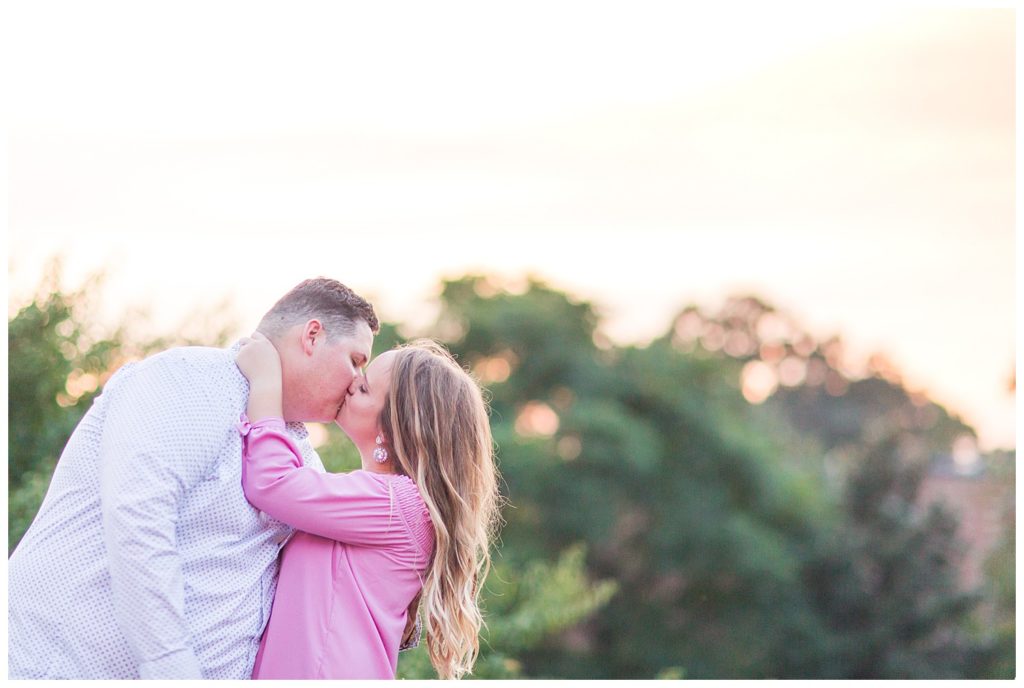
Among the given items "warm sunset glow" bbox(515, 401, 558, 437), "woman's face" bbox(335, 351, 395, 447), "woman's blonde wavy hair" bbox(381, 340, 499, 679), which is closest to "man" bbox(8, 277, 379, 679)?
"woman's face" bbox(335, 351, 395, 447)

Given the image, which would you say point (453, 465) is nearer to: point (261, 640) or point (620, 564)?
point (261, 640)

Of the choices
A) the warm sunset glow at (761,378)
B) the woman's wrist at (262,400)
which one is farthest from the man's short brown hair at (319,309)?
the warm sunset glow at (761,378)

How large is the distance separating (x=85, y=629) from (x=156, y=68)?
6349 millimetres

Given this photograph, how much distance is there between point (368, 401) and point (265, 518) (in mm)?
443

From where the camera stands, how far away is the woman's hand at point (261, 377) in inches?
110

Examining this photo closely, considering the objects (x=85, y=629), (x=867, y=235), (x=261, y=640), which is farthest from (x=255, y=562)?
(x=867, y=235)

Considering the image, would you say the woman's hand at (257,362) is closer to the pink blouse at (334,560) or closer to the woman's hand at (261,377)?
the woman's hand at (261,377)

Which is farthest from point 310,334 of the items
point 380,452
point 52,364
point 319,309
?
point 52,364

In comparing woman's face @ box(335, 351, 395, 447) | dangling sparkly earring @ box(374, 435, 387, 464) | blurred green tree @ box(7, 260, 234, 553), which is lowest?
blurred green tree @ box(7, 260, 234, 553)

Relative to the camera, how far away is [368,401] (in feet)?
10.0

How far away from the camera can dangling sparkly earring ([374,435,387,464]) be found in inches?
123

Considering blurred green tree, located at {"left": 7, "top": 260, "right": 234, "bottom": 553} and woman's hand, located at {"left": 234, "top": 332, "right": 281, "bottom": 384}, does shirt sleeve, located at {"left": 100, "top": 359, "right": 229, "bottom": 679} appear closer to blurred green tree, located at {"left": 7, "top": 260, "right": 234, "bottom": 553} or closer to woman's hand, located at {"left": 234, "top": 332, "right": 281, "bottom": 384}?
woman's hand, located at {"left": 234, "top": 332, "right": 281, "bottom": 384}

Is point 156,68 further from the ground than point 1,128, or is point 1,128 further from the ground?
point 156,68

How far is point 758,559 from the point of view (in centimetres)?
2573
